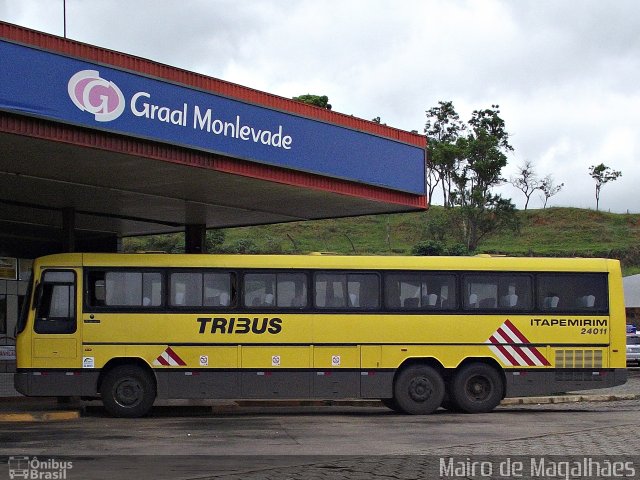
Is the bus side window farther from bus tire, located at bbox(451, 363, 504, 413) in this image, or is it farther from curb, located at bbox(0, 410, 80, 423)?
bus tire, located at bbox(451, 363, 504, 413)

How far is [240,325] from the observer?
1988 cm

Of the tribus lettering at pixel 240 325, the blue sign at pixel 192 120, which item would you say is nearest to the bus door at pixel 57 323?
the tribus lettering at pixel 240 325

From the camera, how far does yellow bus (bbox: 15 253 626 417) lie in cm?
1947

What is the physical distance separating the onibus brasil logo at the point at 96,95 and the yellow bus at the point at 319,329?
3221 millimetres

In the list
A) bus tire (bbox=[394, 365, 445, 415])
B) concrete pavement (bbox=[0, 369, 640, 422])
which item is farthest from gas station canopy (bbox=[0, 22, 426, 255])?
bus tire (bbox=[394, 365, 445, 415])

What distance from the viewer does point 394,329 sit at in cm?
2023

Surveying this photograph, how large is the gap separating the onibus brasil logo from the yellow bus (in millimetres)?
3221

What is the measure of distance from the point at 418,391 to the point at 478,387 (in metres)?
1.27

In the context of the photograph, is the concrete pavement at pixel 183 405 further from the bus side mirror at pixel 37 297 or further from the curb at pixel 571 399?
the bus side mirror at pixel 37 297

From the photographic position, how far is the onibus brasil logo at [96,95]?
17516 millimetres

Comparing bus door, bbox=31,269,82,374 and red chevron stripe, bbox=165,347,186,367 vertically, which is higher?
bus door, bbox=31,269,82,374

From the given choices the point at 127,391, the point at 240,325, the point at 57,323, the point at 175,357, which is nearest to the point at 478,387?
the point at 240,325

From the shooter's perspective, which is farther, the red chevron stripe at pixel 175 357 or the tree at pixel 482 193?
the tree at pixel 482 193

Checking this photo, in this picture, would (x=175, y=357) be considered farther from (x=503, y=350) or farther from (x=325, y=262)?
(x=503, y=350)
